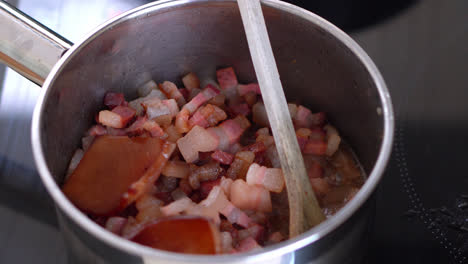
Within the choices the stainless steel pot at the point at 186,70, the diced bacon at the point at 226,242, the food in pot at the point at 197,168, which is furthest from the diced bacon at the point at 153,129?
the diced bacon at the point at 226,242

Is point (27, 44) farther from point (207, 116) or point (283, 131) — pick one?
point (283, 131)

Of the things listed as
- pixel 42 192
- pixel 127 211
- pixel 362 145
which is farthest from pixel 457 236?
pixel 42 192

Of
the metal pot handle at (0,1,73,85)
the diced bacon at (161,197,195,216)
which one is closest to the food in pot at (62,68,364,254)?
the diced bacon at (161,197,195,216)

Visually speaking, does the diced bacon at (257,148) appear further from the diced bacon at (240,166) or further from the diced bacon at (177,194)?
the diced bacon at (177,194)

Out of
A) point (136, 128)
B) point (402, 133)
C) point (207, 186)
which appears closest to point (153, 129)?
point (136, 128)

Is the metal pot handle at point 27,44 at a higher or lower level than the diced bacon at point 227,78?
higher

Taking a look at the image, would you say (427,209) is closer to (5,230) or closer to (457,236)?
(457,236)

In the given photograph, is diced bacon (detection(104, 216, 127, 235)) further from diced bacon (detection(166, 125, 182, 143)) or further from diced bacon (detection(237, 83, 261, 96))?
diced bacon (detection(237, 83, 261, 96))

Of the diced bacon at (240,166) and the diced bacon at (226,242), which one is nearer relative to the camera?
the diced bacon at (226,242)
